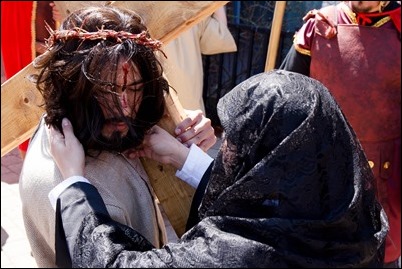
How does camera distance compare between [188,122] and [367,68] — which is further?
[367,68]

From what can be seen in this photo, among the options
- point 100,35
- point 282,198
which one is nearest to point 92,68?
point 100,35

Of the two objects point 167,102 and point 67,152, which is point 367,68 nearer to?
A: point 167,102

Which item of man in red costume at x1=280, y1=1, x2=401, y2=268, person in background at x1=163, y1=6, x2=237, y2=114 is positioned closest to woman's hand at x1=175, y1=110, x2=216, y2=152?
man in red costume at x1=280, y1=1, x2=401, y2=268

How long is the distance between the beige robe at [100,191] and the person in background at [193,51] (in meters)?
1.68

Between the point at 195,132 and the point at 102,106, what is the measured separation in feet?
0.94

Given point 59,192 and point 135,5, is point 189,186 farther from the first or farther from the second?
point 135,5

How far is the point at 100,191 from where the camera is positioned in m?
1.48

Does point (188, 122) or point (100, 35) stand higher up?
point (100, 35)

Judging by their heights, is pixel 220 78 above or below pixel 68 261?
below

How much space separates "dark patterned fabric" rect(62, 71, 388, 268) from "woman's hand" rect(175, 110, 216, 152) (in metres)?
0.36

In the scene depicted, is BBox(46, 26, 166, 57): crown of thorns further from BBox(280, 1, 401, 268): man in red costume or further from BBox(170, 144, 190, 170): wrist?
BBox(280, 1, 401, 268): man in red costume

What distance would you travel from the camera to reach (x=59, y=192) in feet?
4.62

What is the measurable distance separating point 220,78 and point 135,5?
4.03 m

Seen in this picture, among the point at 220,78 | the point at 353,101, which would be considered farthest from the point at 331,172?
the point at 220,78
